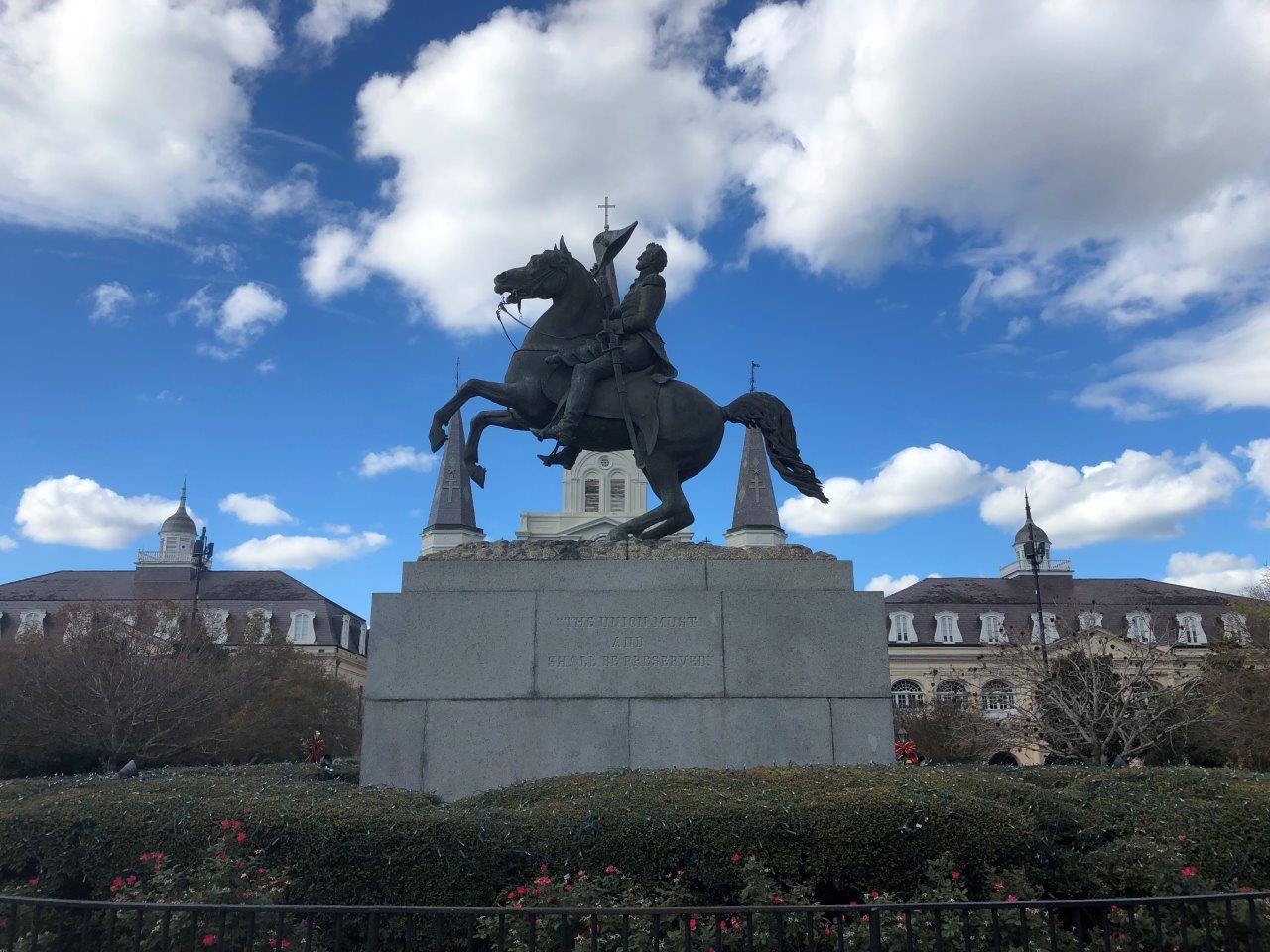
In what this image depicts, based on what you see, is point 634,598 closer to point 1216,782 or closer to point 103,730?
point 1216,782

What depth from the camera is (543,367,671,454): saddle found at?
A: 39.6ft

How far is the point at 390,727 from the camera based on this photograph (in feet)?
34.1

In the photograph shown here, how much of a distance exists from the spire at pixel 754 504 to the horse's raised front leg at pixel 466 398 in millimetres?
88686

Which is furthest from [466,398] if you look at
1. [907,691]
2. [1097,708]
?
[907,691]

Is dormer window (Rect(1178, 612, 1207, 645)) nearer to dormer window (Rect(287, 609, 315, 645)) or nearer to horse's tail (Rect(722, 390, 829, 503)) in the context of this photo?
dormer window (Rect(287, 609, 315, 645))

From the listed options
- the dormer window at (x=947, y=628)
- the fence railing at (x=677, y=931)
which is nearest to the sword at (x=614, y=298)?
the fence railing at (x=677, y=931)

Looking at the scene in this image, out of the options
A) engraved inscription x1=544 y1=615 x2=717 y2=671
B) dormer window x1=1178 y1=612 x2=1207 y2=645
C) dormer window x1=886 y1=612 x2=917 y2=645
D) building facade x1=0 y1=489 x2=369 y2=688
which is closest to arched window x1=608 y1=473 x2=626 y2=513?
building facade x1=0 y1=489 x2=369 y2=688

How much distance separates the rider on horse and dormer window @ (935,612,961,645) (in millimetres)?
69936

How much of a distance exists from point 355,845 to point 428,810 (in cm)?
65

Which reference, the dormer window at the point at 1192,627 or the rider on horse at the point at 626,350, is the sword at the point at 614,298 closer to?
the rider on horse at the point at 626,350

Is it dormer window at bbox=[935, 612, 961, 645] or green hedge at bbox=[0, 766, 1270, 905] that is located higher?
dormer window at bbox=[935, 612, 961, 645]

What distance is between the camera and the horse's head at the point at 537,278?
12.2 metres

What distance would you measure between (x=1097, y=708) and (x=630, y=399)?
28957mm

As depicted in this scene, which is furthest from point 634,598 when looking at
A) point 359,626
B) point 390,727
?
point 359,626
